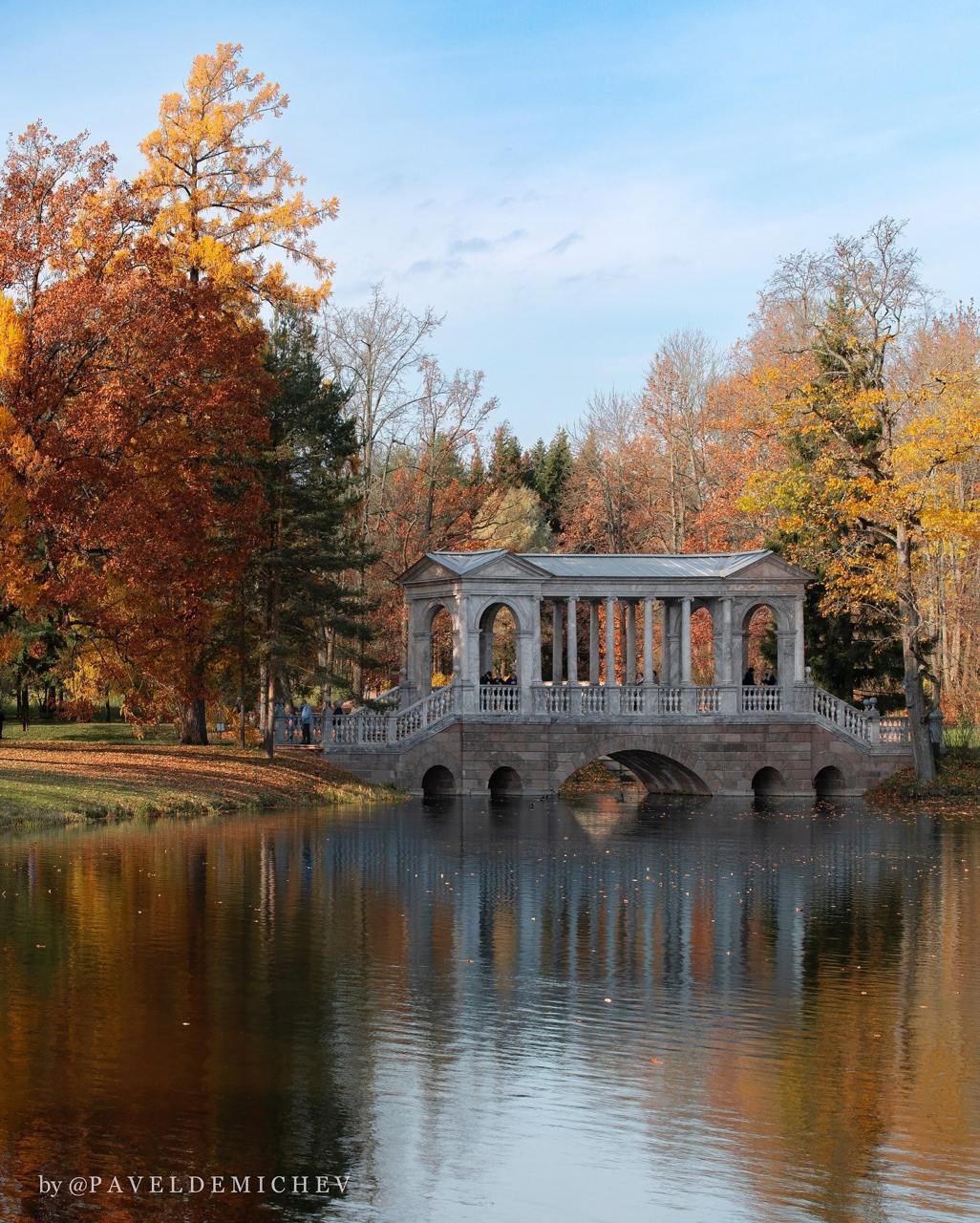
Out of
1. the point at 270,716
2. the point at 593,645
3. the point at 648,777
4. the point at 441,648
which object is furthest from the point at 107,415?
the point at 441,648

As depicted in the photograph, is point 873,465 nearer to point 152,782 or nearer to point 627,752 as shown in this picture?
point 627,752

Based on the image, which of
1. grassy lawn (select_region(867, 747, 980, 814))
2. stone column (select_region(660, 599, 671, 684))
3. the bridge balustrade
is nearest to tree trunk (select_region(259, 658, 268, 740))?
stone column (select_region(660, 599, 671, 684))

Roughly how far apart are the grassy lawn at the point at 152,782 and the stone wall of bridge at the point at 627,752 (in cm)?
174

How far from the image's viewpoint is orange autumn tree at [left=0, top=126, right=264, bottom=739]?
31266mm

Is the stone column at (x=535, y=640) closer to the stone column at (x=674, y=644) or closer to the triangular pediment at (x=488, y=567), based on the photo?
the triangular pediment at (x=488, y=567)

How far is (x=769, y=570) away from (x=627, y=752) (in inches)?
229

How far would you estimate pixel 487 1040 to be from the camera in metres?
13.0

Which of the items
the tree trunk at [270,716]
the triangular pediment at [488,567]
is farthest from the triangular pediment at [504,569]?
the tree trunk at [270,716]

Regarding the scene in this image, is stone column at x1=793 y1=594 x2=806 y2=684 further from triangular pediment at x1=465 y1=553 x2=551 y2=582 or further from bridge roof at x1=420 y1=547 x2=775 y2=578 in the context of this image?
triangular pediment at x1=465 y1=553 x2=551 y2=582

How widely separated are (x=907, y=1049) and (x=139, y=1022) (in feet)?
19.9

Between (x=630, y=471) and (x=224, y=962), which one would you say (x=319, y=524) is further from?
(x=630, y=471)

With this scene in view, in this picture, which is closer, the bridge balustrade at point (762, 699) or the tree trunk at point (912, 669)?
the tree trunk at point (912, 669)

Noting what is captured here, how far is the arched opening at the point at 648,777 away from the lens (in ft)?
137

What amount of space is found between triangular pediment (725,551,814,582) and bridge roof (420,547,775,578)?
40mm
